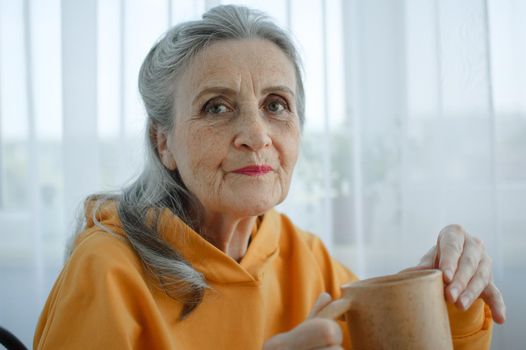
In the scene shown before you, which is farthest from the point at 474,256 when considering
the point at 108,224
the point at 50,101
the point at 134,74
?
the point at 50,101

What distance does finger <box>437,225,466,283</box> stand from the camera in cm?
78

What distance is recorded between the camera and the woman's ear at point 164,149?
105cm

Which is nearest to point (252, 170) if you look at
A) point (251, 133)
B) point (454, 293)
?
point (251, 133)

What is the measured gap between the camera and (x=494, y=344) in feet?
4.78

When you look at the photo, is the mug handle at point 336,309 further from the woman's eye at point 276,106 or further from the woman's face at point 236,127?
the woman's eye at point 276,106

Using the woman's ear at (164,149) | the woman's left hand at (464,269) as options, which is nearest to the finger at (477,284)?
the woman's left hand at (464,269)

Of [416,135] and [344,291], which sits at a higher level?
[416,135]

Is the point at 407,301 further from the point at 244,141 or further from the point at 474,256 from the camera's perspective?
the point at 244,141

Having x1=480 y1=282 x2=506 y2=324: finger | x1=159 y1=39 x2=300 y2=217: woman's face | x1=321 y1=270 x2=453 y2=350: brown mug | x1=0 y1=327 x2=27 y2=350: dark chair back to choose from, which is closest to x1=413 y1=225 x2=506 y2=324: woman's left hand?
x1=480 y1=282 x2=506 y2=324: finger

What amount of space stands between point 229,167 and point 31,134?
1022 mm

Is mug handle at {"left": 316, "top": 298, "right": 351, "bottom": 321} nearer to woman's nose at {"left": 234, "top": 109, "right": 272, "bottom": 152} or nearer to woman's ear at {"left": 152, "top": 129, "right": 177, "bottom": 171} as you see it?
woman's nose at {"left": 234, "top": 109, "right": 272, "bottom": 152}

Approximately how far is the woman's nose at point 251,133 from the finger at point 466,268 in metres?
0.41

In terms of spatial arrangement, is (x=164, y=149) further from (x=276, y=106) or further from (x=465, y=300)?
(x=465, y=300)

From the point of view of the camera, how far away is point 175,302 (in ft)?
2.98
